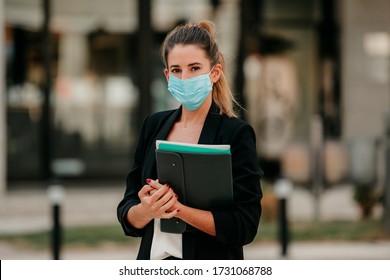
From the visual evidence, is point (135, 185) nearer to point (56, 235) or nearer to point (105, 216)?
point (56, 235)

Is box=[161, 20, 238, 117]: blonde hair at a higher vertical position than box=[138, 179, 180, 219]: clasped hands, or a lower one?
higher

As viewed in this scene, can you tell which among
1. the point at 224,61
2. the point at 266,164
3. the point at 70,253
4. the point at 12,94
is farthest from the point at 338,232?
the point at 224,61

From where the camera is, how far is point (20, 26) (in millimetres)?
15172

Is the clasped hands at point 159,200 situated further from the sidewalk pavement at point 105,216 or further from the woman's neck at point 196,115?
the sidewalk pavement at point 105,216

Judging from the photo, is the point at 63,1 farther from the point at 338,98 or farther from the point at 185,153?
the point at 185,153

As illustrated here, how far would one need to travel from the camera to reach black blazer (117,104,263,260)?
9.24ft

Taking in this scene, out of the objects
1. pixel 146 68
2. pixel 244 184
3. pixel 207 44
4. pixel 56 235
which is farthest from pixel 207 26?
pixel 146 68

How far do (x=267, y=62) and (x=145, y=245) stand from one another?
13898 millimetres

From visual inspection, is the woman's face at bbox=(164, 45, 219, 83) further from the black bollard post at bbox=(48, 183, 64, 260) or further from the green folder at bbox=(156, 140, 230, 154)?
the black bollard post at bbox=(48, 183, 64, 260)

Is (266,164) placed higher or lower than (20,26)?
lower

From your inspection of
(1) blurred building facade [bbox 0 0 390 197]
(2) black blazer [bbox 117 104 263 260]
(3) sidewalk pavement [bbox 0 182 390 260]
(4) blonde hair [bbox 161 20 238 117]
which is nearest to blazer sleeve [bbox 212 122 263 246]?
(2) black blazer [bbox 117 104 263 260]

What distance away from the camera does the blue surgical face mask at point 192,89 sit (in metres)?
2.83

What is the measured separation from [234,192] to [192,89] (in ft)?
1.24

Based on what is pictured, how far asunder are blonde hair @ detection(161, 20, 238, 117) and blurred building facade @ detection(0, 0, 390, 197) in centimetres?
1189
